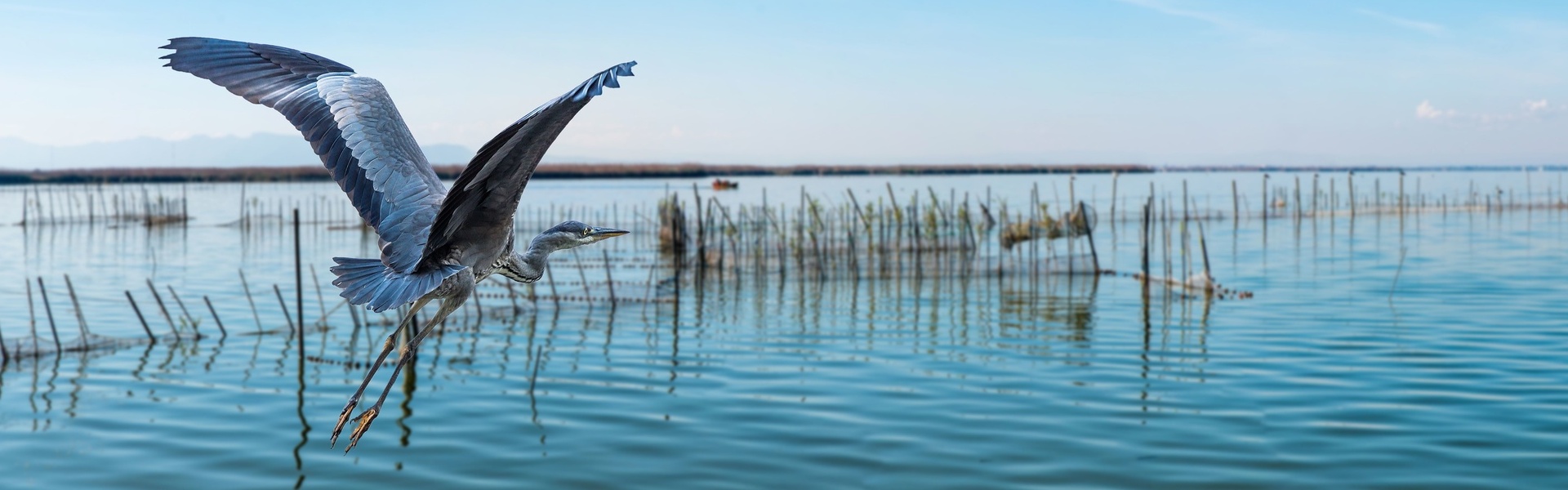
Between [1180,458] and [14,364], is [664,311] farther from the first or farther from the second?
[1180,458]

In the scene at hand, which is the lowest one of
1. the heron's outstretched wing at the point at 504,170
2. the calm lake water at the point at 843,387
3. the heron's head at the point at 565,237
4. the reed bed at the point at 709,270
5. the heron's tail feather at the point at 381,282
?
the calm lake water at the point at 843,387

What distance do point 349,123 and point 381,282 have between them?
835 mm

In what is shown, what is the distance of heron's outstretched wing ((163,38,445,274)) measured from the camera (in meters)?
4.42

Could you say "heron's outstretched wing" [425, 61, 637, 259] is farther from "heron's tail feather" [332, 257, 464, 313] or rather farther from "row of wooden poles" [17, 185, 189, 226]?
"row of wooden poles" [17, 185, 189, 226]

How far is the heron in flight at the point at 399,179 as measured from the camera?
3.75m

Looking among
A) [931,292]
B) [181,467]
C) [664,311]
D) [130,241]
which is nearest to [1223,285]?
[931,292]

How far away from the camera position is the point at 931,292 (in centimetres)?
2102

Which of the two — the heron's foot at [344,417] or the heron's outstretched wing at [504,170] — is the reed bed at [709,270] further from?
the heron's outstretched wing at [504,170]

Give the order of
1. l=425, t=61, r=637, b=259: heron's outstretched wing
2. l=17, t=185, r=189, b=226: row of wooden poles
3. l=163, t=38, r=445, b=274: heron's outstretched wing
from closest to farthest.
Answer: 1. l=425, t=61, r=637, b=259: heron's outstretched wing
2. l=163, t=38, r=445, b=274: heron's outstretched wing
3. l=17, t=185, r=189, b=226: row of wooden poles

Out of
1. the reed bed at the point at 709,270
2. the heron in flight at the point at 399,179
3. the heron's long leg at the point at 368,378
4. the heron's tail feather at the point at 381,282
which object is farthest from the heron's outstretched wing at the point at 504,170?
the reed bed at the point at 709,270

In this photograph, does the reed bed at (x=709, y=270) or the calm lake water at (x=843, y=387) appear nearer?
the calm lake water at (x=843, y=387)

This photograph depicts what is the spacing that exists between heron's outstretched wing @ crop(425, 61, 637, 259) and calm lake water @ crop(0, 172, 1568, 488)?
232 inches

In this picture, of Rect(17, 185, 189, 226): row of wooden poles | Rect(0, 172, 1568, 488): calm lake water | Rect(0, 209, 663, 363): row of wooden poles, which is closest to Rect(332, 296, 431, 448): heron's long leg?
Rect(0, 172, 1568, 488): calm lake water

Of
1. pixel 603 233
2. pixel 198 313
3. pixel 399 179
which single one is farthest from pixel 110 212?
pixel 603 233
